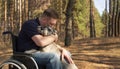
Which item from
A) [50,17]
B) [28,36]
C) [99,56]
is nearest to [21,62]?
[28,36]

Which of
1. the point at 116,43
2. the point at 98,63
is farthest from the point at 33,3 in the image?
the point at 98,63

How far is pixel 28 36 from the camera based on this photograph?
670cm

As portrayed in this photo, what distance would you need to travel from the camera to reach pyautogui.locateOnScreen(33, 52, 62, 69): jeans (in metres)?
6.49

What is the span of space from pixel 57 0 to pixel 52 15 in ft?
164

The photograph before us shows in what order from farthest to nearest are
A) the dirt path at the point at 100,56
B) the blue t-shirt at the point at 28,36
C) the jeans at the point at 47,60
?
1. the dirt path at the point at 100,56
2. the blue t-shirt at the point at 28,36
3. the jeans at the point at 47,60

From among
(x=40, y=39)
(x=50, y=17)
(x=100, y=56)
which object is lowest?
(x=100, y=56)

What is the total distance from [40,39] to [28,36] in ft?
0.88

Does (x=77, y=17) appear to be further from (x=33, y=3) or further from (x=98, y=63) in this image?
(x=98, y=63)

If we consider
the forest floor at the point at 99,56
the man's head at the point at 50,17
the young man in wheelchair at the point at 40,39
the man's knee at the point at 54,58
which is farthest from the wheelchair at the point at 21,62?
the forest floor at the point at 99,56

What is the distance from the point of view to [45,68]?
6.65m

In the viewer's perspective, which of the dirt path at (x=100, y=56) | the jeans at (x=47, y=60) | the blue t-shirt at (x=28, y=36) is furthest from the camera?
the dirt path at (x=100, y=56)

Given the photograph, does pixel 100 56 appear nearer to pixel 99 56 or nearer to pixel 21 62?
pixel 99 56

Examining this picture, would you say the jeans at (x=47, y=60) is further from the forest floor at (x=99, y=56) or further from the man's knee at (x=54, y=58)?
the forest floor at (x=99, y=56)

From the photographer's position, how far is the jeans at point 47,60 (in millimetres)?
6488
